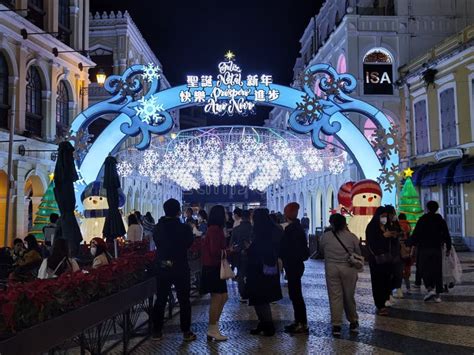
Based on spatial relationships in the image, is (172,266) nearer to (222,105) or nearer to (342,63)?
(222,105)

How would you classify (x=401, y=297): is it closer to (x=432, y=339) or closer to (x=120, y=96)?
(x=432, y=339)

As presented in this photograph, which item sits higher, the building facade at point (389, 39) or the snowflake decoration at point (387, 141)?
the building facade at point (389, 39)

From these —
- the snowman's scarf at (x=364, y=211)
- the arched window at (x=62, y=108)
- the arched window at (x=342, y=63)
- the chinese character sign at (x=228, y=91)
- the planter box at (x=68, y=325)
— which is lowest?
the planter box at (x=68, y=325)

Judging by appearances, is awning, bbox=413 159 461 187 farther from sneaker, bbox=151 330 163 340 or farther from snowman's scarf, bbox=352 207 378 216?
sneaker, bbox=151 330 163 340

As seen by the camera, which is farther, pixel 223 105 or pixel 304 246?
pixel 223 105

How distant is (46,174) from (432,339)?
19756mm

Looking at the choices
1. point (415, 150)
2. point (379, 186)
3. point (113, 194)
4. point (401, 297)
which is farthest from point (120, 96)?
point (415, 150)

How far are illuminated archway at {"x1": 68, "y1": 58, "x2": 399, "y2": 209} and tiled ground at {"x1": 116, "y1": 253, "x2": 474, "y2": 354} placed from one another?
20.8ft

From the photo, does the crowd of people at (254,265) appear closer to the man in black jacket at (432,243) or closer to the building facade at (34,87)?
the man in black jacket at (432,243)

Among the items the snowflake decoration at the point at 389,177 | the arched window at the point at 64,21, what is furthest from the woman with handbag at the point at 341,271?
the arched window at the point at 64,21

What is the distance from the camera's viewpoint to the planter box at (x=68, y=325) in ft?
14.8

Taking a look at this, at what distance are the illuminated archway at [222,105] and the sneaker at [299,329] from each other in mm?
9058

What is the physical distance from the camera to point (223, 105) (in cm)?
1673

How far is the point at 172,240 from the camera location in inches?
306
